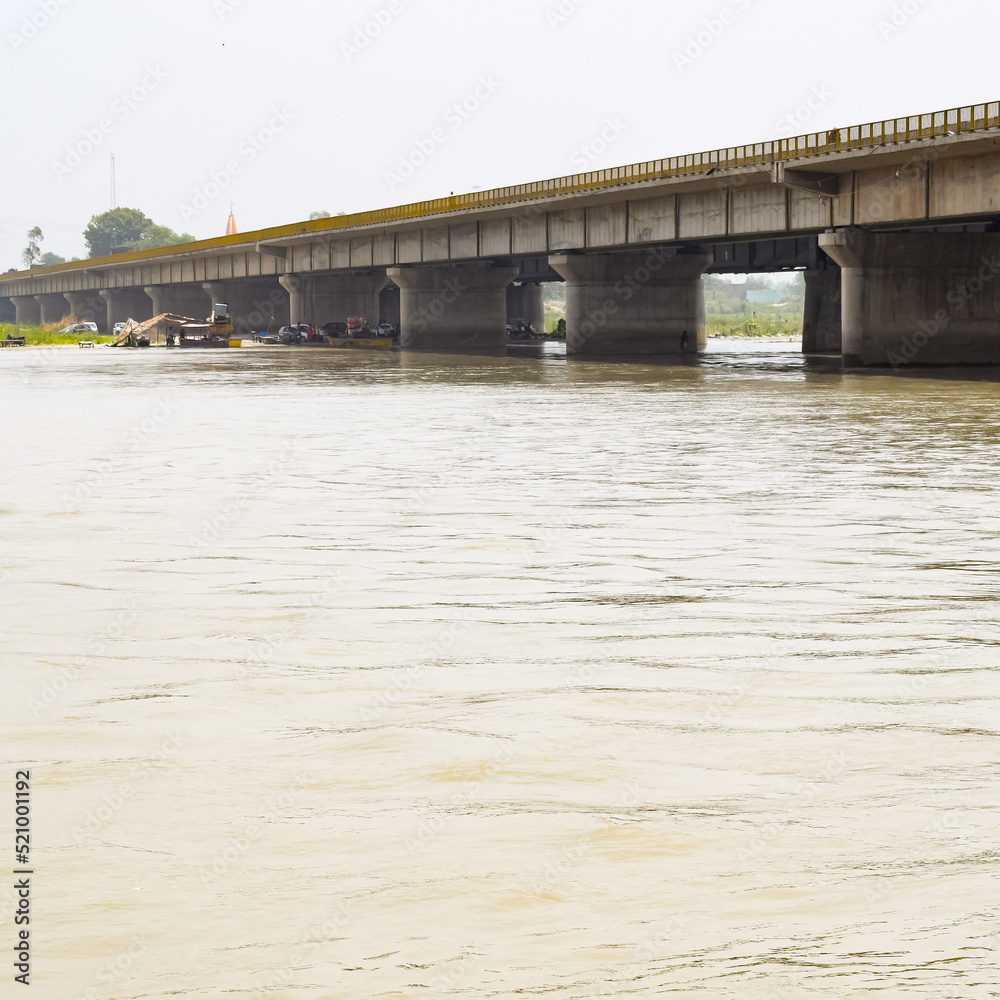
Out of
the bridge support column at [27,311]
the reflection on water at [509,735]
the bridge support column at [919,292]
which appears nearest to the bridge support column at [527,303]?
the bridge support column at [919,292]

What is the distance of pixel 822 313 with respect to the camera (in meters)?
80.8

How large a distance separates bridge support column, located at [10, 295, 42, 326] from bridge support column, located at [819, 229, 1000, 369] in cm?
15700

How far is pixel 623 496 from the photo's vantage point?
1741 cm

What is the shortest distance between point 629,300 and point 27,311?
5598 inches

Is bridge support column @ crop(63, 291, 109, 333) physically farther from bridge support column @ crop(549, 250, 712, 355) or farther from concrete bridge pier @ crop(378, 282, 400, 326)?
bridge support column @ crop(549, 250, 712, 355)

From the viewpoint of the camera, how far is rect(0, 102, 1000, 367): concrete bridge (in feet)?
161

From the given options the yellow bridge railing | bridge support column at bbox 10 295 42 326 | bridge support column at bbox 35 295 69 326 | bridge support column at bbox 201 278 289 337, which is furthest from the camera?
bridge support column at bbox 10 295 42 326

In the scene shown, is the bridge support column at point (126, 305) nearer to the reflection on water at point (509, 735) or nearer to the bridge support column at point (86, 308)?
the bridge support column at point (86, 308)

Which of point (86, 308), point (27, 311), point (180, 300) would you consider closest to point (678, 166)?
point (180, 300)

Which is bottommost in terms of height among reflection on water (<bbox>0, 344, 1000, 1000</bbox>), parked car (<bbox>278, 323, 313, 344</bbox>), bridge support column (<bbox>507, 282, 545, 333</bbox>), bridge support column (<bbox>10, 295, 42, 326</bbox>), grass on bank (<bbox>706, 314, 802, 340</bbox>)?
reflection on water (<bbox>0, 344, 1000, 1000</bbox>)

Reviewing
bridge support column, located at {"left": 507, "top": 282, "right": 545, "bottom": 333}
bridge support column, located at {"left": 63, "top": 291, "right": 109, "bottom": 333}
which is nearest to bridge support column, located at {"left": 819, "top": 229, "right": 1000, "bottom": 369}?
bridge support column, located at {"left": 507, "top": 282, "right": 545, "bottom": 333}

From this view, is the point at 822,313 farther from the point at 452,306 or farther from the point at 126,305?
the point at 126,305

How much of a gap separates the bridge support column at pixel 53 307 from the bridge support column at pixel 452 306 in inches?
4001

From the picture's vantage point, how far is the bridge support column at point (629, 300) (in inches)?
2844
